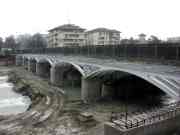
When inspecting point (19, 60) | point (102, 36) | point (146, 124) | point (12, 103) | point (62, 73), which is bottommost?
point (12, 103)

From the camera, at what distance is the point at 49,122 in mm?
19391

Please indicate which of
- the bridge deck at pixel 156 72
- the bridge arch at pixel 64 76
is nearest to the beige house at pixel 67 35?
the bridge arch at pixel 64 76

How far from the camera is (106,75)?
91.9 feet

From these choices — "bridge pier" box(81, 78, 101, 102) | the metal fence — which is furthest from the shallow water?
the metal fence

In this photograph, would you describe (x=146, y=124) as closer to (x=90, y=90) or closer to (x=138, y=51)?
(x=138, y=51)

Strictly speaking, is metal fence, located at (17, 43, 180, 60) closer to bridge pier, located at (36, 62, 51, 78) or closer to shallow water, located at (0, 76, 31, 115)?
shallow water, located at (0, 76, 31, 115)

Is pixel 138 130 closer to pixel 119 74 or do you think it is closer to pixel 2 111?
pixel 119 74

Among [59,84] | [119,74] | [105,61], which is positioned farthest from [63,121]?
[59,84]

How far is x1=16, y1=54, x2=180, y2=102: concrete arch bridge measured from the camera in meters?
14.3

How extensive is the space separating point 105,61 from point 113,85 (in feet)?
19.2

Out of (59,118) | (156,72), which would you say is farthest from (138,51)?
(59,118)

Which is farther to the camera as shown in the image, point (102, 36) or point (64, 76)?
point (102, 36)

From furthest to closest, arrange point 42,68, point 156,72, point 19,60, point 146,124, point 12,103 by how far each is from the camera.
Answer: point 19,60
point 42,68
point 12,103
point 156,72
point 146,124

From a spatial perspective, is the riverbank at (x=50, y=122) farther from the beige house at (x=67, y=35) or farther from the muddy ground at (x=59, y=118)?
the beige house at (x=67, y=35)
